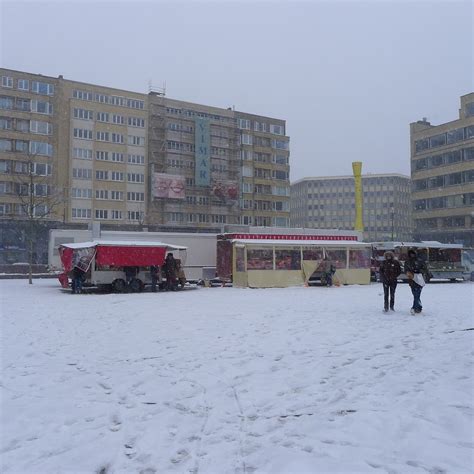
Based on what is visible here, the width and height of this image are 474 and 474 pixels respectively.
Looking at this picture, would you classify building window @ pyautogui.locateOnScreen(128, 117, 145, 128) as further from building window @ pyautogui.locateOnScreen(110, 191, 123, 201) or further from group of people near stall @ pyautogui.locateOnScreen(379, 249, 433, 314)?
group of people near stall @ pyautogui.locateOnScreen(379, 249, 433, 314)

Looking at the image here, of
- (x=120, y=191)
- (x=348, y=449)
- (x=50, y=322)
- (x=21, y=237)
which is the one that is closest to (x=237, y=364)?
(x=348, y=449)

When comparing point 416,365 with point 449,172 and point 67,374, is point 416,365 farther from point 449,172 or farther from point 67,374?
point 449,172

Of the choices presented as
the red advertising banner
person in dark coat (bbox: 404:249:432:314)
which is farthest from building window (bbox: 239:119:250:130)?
person in dark coat (bbox: 404:249:432:314)

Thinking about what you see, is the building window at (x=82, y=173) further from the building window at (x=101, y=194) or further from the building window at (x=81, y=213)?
the building window at (x=81, y=213)

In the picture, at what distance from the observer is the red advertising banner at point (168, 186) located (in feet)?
227

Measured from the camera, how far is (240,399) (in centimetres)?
598

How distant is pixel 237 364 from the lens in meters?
7.64

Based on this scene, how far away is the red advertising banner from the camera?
227 feet

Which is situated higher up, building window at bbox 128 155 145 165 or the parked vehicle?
building window at bbox 128 155 145 165

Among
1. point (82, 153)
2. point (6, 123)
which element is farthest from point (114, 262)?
point (82, 153)

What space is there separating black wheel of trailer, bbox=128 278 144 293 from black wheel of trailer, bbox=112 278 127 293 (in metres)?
0.30

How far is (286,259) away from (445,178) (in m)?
49.5

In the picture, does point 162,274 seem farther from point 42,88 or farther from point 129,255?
point 42,88

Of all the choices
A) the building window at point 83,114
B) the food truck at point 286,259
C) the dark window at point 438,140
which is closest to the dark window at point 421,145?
the dark window at point 438,140
